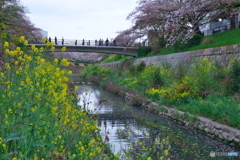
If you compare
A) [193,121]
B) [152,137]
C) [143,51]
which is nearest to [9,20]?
[152,137]

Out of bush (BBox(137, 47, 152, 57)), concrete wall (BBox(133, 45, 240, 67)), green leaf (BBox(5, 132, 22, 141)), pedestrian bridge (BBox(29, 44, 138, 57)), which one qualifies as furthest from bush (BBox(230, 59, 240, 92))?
pedestrian bridge (BBox(29, 44, 138, 57))

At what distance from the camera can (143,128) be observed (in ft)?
34.2

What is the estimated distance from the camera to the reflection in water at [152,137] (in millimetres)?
7215

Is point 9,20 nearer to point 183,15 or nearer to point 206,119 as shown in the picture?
point 206,119

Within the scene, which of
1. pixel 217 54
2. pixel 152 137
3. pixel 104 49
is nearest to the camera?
pixel 152 137

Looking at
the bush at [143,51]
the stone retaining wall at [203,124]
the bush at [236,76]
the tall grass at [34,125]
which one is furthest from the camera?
the bush at [143,51]

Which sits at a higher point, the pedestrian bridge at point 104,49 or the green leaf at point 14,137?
the pedestrian bridge at point 104,49

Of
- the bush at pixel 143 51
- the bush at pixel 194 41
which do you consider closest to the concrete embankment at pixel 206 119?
the bush at pixel 194 41

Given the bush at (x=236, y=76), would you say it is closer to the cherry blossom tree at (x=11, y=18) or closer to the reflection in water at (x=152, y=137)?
the reflection in water at (x=152, y=137)

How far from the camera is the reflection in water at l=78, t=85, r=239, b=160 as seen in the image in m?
7.21

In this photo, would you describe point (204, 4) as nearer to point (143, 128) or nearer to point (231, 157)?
point (143, 128)

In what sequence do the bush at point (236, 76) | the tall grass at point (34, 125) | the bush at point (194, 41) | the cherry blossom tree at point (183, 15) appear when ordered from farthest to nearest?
the bush at point (194, 41), the cherry blossom tree at point (183, 15), the bush at point (236, 76), the tall grass at point (34, 125)

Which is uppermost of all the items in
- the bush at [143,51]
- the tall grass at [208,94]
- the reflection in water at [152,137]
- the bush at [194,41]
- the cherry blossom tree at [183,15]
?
the cherry blossom tree at [183,15]

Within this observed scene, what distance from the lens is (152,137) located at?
29.8ft
